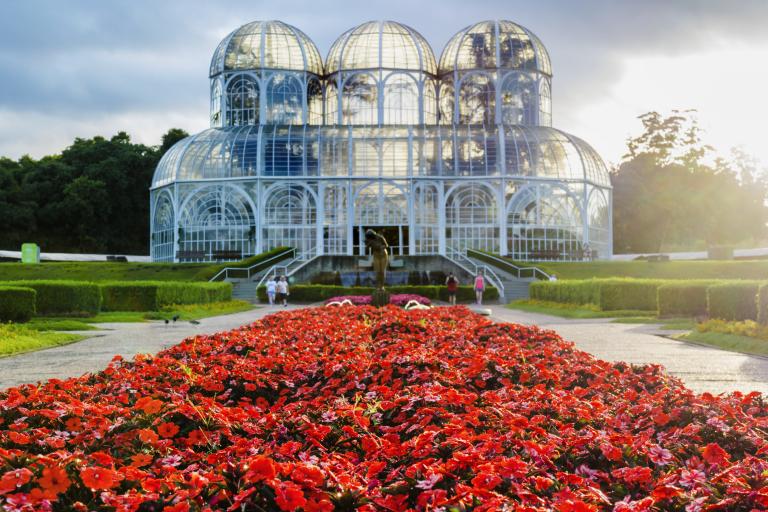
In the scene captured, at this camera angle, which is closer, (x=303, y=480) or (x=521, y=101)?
(x=303, y=480)

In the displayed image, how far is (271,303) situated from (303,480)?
28881mm

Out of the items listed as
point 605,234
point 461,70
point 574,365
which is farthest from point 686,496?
point 461,70

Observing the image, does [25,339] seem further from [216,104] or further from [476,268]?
[216,104]

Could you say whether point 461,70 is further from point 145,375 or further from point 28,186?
point 145,375

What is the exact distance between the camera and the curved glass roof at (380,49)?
170 feet

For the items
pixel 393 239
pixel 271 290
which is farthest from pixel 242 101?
pixel 271 290

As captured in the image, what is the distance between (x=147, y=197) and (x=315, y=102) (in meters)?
16.7

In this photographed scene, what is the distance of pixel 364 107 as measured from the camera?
51625mm

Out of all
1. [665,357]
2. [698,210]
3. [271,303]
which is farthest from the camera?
Result: [698,210]

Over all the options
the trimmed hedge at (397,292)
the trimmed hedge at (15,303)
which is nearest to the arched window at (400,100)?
the trimmed hedge at (397,292)

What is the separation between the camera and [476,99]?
173 ft

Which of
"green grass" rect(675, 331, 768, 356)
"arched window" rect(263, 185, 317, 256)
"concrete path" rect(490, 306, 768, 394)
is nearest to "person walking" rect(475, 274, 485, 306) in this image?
"concrete path" rect(490, 306, 768, 394)

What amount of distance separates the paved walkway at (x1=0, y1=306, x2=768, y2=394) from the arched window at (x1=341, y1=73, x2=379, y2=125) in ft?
115

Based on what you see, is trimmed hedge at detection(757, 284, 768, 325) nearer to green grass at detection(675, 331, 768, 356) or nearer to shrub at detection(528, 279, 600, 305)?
green grass at detection(675, 331, 768, 356)
